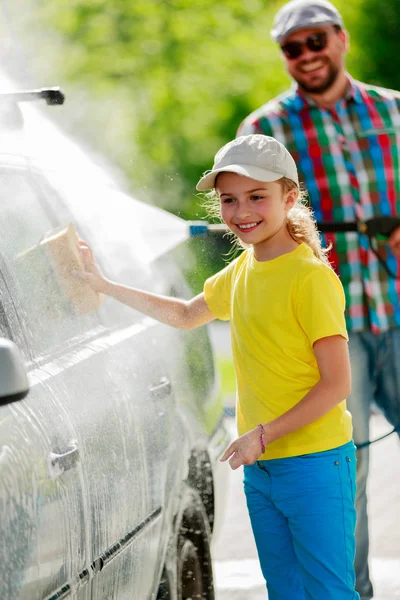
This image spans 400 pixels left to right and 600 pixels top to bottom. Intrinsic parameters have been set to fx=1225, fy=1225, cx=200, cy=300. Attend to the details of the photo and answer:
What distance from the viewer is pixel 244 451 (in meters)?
3.01

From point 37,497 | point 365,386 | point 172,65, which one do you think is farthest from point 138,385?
point 172,65

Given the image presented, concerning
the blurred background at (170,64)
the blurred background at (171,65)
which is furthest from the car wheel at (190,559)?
the blurred background at (171,65)

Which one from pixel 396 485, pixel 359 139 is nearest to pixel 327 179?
pixel 359 139

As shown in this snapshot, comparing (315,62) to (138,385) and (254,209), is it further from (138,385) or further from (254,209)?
(138,385)

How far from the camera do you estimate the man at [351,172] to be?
14.9 feet

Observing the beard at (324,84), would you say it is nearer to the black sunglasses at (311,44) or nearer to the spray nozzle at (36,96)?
the black sunglasses at (311,44)

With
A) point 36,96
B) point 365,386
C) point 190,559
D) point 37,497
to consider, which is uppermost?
point 36,96

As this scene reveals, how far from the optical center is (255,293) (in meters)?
3.21

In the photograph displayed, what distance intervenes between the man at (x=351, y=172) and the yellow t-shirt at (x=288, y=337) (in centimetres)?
134

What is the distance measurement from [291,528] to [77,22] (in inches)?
738

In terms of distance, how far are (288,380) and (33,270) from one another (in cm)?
73

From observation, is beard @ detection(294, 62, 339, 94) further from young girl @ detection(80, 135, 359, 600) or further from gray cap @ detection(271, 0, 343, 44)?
young girl @ detection(80, 135, 359, 600)

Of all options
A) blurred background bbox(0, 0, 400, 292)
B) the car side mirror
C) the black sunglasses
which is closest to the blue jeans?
the black sunglasses

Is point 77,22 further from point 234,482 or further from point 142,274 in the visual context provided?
point 142,274
